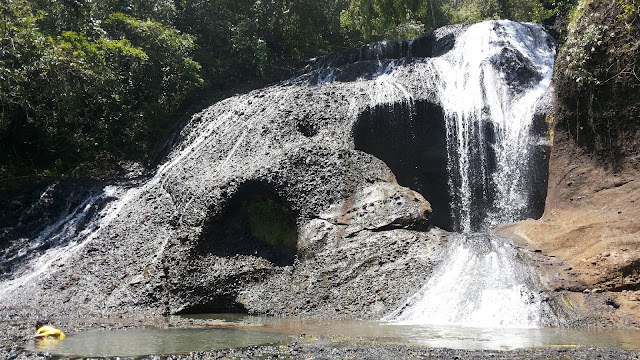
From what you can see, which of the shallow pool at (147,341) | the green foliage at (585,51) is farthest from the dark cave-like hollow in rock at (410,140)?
Answer: the shallow pool at (147,341)

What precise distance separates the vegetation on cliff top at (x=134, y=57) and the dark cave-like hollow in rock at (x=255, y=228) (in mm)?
7842

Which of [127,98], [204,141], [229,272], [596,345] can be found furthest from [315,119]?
[596,345]

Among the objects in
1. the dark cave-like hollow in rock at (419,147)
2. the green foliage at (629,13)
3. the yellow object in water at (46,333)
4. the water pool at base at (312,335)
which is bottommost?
the water pool at base at (312,335)

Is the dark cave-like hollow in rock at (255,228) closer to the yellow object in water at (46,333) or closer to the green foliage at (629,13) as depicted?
the yellow object in water at (46,333)

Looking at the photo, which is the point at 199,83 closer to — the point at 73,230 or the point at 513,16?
the point at 73,230

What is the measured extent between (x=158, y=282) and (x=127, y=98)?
11.1m

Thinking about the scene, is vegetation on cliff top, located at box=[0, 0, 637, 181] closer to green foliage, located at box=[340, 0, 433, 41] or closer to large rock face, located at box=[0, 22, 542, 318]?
green foliage, located at box=[340, 0, 433, 41]

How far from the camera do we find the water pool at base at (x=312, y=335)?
25.5 ft

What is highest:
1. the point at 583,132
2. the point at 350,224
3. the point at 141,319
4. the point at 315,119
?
the point at 315,119

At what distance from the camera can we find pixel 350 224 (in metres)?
13.7

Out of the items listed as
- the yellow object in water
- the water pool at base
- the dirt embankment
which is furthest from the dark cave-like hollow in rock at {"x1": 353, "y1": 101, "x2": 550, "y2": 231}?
the yellow object in water

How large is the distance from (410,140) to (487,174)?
2543mm

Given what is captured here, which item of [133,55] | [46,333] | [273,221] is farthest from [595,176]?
[133,55]

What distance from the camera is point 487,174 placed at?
17.1 metres
